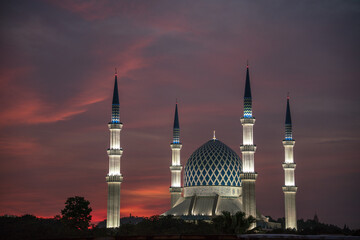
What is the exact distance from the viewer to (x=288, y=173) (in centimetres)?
6356

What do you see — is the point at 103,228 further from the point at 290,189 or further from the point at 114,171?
the point at 290,189

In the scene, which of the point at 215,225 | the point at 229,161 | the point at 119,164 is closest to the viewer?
the point at 215,225

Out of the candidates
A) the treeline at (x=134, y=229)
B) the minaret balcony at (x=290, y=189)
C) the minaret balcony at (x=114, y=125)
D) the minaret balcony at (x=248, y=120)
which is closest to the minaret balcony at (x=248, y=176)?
the minaret balcony at (x=248, y=120)

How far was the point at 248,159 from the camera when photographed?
58812 mm

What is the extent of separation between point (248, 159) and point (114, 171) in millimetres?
12200

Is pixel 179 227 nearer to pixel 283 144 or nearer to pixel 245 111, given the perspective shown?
pixel 245 111

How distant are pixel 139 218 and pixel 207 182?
52.4 feet

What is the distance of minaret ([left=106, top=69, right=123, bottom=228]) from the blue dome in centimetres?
1165

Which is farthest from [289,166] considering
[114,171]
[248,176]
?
[114,171]

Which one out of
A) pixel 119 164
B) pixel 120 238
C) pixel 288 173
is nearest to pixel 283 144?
pixel 288 173

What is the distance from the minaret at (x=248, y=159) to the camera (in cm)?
5753

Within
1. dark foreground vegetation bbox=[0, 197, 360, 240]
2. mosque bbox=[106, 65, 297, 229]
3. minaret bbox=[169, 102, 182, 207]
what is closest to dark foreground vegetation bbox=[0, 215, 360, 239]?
dark foreground vegetation bbox=[0, 197, 360, 240]

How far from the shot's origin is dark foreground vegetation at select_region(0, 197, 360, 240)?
1428 inches

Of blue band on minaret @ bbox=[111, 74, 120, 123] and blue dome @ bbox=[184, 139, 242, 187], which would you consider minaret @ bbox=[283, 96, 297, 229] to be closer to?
blue dome @ bbox=[184, 139, 242, 187]
